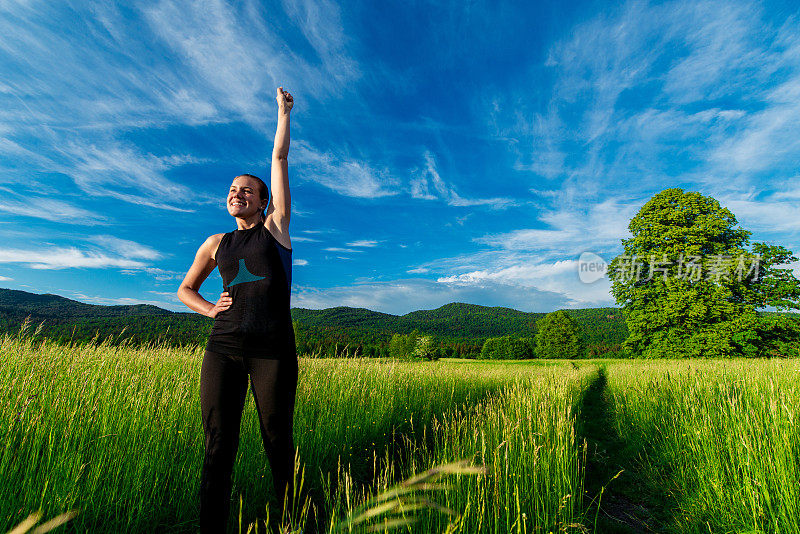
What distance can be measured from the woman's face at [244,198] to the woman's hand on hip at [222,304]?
636mm

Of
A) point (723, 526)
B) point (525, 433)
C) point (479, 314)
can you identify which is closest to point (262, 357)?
point (525, 433)

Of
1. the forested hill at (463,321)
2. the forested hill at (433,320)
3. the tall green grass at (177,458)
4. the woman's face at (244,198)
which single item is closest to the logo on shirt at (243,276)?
the woman's face at (244,198)

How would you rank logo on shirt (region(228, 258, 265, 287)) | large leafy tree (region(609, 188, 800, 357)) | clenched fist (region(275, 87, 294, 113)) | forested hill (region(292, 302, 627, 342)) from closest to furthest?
logo on shirt (region(228, 258, 265, 287)) < clenched fist (region(275, 87, 294, 113)) < large leafy tree (region(609, 188, 800, 357)) < forested hill (region(292, 302, 627, 342))

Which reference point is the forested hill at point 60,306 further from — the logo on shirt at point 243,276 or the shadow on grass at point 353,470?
the logo on shirt at point 243,276

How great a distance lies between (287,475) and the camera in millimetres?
2287

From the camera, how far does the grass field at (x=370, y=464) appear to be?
2.38 meters

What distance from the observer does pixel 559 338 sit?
179 ft

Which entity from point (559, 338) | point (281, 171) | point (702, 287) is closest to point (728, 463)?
point (281, 171)

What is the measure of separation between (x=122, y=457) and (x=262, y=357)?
71.1 inches

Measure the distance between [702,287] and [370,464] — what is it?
2231 cm

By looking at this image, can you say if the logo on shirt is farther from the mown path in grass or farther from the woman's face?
the mown path in grass

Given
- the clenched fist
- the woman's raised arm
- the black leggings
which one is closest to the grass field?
the black leggings

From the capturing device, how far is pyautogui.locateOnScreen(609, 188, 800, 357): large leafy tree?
18.2m

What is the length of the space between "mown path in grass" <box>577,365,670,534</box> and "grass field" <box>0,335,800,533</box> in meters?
0.02
